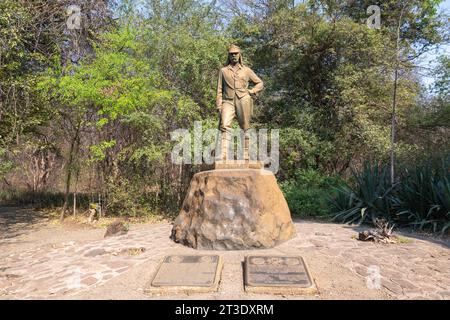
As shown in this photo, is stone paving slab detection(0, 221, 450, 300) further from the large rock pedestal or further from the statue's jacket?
the statue's jacket

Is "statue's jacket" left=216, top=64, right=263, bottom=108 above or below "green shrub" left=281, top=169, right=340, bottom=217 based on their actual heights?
above

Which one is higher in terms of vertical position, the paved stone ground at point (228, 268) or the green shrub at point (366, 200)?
the green shrub at point (366, 200)

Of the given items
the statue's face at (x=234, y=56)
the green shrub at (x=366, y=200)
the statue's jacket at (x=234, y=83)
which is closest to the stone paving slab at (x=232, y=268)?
the green shrub at (x=366, y=200)

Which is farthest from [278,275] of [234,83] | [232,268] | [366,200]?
[366,200]

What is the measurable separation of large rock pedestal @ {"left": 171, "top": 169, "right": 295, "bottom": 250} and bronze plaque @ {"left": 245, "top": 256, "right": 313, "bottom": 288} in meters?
0.73

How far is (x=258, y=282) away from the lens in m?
3.59

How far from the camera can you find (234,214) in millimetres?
5082

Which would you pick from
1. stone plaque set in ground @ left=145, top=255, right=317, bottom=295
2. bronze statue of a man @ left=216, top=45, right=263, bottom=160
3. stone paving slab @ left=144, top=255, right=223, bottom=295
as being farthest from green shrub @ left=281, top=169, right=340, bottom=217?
stone paving slab @ left=144, top=255, right=223, bottom=295

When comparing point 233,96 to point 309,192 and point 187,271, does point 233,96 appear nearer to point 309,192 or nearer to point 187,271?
point 187,271

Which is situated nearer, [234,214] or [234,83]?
[234,214]

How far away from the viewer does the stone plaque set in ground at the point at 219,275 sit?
3500 millimetres

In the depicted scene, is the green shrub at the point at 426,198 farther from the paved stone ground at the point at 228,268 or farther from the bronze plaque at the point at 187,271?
the bronze plaque at the point at 187,271

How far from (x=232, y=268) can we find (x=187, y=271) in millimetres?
578

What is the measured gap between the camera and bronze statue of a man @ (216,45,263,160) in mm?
5867
